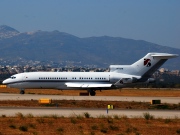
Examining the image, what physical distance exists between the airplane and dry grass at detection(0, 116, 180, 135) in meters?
39.8

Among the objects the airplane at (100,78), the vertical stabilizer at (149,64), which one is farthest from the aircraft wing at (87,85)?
the vertical stabilizer at (149,64)

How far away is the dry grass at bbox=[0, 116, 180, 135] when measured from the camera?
100 feet

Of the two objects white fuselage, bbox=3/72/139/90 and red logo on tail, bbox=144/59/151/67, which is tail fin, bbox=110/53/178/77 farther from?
white fuselage, bbox=3/72/139/90

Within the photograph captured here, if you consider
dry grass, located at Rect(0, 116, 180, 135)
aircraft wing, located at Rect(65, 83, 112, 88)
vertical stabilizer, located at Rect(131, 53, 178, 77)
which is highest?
vertical stabilizer, located at Rect(131, 53, 178, 77)

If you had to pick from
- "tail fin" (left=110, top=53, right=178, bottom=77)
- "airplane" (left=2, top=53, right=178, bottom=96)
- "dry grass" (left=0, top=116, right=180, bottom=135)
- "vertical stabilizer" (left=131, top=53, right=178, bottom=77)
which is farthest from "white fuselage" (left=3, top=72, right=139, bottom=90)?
"dry grass" (left=0, top=116, right=180, bottom=135)

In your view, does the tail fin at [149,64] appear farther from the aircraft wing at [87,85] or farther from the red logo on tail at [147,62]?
the aircraft wing at [87,85]

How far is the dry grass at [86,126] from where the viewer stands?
3056 centimetres

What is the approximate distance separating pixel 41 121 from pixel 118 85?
43.3 meters

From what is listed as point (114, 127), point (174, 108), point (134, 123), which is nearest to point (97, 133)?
point (114, 127)

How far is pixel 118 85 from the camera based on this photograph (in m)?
77.6

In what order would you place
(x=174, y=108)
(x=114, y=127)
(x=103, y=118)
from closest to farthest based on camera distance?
(x=114, y=127), (x=103, y=118), (x=174, y=108)

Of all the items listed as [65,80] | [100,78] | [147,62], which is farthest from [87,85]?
[147,62]

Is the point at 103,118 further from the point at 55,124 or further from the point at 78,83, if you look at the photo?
the point at 78,83

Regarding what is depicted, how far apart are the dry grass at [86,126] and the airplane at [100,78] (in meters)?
39.8
